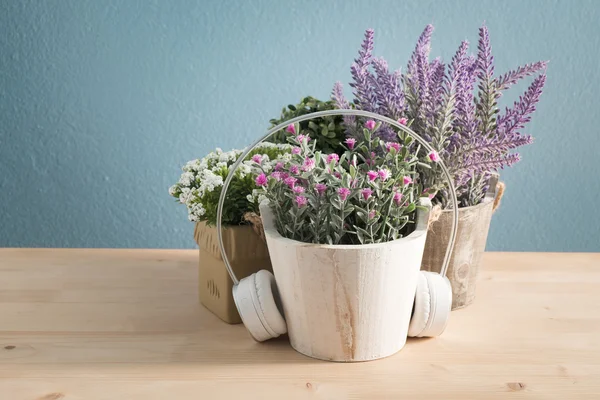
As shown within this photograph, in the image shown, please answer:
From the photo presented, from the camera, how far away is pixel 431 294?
859mm

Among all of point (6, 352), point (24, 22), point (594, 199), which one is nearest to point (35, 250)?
point (6, 352)

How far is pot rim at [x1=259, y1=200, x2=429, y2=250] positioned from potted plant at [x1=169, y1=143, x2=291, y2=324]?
0.15 ft

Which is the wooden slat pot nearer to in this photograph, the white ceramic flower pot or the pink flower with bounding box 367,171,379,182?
the white ceramic flower pot

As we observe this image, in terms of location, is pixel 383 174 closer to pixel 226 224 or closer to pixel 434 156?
pixel 434 156

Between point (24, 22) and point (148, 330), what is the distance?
1.23 metres

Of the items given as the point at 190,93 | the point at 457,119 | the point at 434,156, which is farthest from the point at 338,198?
the point at 190,93

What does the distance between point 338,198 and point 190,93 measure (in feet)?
3.76

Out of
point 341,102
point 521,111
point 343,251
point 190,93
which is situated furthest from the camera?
point 190,93

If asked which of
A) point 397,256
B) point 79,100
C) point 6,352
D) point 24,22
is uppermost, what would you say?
point 24,22

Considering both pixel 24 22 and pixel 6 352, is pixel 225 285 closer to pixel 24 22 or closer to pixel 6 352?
pixel 6 352

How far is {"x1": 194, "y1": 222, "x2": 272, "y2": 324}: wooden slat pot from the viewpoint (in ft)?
3.03

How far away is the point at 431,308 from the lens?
86 cm

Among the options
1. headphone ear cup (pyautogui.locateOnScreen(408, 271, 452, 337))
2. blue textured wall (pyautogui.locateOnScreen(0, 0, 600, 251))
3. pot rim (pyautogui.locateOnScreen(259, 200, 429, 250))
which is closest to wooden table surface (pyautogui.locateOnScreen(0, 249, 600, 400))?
headphone ear cup (pyautogui.locateOnScreen(408, 271, 452, 337))

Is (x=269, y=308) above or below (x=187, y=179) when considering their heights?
below
